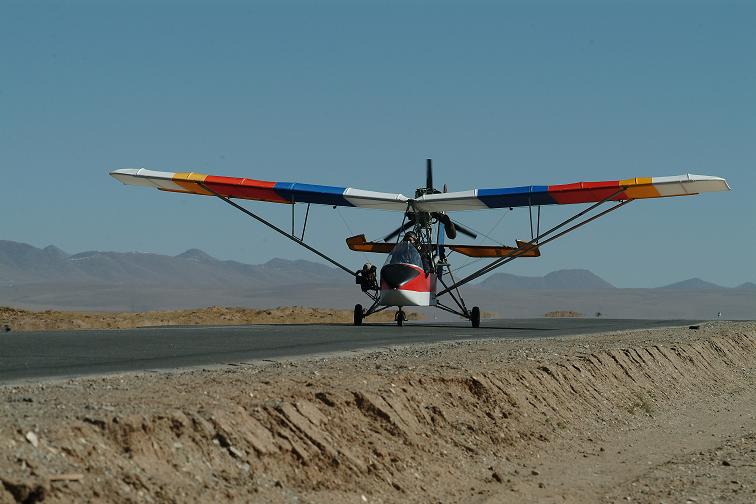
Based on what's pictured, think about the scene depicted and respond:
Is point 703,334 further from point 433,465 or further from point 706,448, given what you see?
point 433,465

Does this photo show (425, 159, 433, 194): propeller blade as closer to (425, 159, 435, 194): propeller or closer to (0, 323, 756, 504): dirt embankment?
(425, 159, 435, 194): propeller

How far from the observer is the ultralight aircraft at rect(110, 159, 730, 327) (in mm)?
36281

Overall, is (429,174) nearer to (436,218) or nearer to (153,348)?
(436,218)

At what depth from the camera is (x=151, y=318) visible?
49.6 m

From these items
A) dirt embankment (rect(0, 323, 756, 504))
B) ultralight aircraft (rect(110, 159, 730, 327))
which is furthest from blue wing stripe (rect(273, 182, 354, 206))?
dirt embankment (rect(0, 323, 756, 504))

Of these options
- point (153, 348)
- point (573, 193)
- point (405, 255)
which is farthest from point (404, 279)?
point (153, 348)

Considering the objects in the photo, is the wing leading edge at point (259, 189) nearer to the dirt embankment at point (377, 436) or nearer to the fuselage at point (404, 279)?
the fuselage at point (404, 279)

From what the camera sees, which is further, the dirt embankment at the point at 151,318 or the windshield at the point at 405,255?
the dirt embankment at the point at 151,318

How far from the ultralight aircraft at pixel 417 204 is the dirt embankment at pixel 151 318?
591cm

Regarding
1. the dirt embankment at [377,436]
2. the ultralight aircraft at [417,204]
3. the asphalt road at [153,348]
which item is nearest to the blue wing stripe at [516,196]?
the ultralight aircraft at [417,204]

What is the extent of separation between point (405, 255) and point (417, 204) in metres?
4.07

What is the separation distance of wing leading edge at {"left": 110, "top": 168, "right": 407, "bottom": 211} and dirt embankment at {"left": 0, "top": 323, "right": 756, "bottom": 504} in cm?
1849

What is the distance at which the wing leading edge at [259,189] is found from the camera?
39.1m

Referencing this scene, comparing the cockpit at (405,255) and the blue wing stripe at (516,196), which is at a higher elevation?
the blue wing stripe at (516,196)
